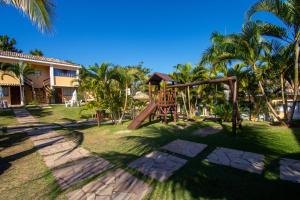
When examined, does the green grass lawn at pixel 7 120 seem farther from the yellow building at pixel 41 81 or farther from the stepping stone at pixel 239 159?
the stepping stone at pixel 239 159

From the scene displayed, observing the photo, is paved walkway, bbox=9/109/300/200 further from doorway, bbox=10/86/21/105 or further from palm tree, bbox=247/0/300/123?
doorway, bbox=10/86/21/105

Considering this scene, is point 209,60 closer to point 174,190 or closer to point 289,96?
point 289,96

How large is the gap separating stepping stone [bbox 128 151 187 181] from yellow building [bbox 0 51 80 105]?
58.3 ft

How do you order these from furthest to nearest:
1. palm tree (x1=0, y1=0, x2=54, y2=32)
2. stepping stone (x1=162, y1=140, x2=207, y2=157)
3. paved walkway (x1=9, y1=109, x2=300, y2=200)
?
stepping stone (x1=162, y1=140, x2=207, y2=157)
palm tree (x1=0, y1=0, x2=54, y2=32)
paved walkway (x1=9, y1=109, x2=300, y2=200)

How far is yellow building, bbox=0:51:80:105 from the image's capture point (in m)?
20.4

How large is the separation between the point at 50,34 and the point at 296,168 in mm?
6914

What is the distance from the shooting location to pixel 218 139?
252 inches

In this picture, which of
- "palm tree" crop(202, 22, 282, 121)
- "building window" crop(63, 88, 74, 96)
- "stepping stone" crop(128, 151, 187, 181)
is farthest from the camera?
"building window" crop(63, 88, 74, 96)

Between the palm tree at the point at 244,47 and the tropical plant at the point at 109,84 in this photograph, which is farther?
the tropical plant at the point at 109,84

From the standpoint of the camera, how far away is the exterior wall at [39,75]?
2266 cm

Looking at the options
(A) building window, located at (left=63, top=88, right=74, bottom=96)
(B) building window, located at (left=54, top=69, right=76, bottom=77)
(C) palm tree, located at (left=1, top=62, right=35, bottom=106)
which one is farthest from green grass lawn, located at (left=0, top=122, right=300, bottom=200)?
(A) building window, located at (left=63, top=88, right=74, bottom=96)

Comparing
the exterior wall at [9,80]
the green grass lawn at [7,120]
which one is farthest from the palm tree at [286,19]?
the exterior wall at [9,80]

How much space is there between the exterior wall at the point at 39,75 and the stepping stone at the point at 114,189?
23963 millimetres

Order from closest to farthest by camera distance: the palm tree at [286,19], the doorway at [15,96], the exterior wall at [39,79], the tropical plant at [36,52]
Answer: the palm tree at [286,19] < the exterior wall at [39,79] < the doorway at [15,96] < the tropical plant at [36,52]
